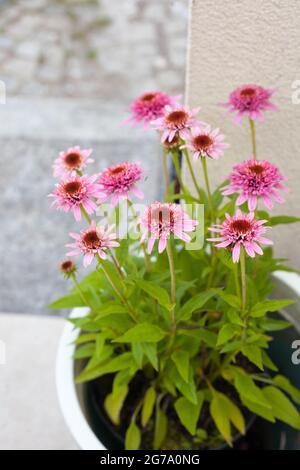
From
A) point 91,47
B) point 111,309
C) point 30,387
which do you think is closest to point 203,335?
point 111,309

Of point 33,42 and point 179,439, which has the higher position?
point 33,42

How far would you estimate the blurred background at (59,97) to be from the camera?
1772 millimetres

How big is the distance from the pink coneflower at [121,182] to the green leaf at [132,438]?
43 centimetres

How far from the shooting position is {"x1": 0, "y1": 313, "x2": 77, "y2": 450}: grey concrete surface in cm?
113

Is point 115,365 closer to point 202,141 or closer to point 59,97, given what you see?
point 202,141

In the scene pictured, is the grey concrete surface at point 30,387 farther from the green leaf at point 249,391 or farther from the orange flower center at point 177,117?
the orange flower center at point 177,117

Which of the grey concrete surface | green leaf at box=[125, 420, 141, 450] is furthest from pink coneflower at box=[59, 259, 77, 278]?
the grey concrete surface

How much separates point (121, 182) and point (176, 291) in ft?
0.65

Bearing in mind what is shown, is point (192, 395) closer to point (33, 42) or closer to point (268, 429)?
point (268, 429)

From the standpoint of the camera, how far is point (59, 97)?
7.56ft

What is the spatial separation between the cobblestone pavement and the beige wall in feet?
4.48

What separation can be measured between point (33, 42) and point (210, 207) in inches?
80.7

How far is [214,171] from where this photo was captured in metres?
1.05

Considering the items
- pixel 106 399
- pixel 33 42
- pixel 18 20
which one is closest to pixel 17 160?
pixel 33 42
